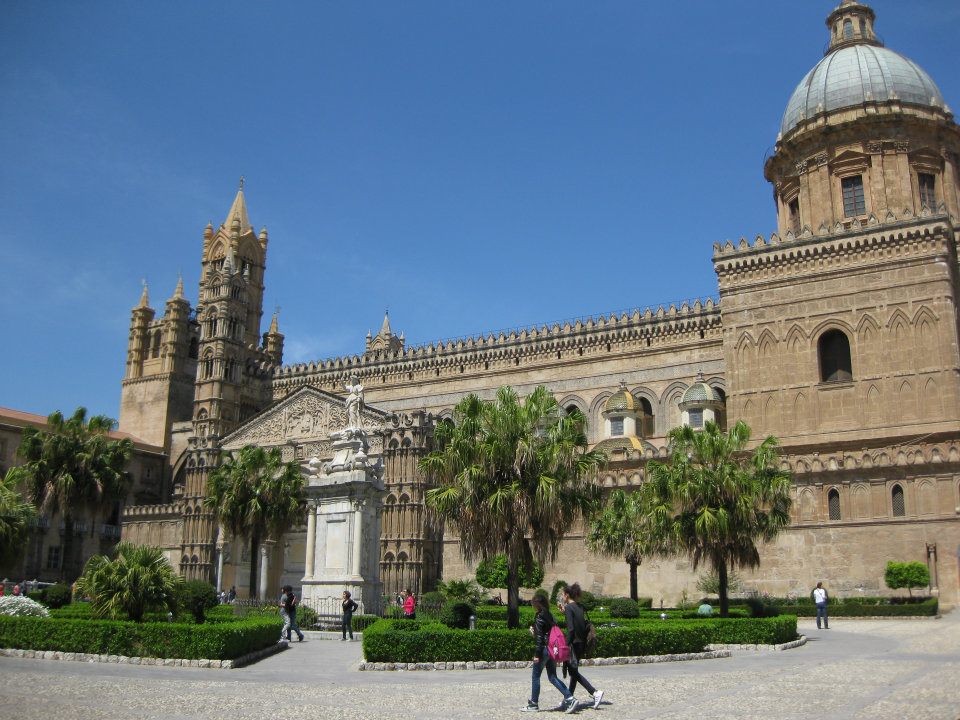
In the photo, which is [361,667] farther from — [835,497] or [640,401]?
[640,401]

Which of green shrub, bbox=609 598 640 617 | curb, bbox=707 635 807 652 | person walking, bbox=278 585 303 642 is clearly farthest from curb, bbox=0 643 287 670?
green shrub, bbox=609 598 640 617

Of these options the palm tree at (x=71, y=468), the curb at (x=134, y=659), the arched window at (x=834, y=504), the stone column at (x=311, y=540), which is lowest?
the curb at (x=134, y=659)

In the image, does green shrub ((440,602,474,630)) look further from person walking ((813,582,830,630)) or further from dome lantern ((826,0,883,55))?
dome lantern ((826,0,883,55))

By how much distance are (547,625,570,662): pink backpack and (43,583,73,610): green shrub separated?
23.7m

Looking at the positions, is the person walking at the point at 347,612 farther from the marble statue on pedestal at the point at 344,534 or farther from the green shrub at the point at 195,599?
the green shrub at the point at 195,599

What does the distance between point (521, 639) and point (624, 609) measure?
914 cm

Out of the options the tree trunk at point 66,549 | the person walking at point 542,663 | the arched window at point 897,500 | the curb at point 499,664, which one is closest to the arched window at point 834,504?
the arched window at point 897,500

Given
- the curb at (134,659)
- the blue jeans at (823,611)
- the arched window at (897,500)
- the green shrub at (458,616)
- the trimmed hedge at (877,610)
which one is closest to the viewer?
the curb at (134,659)

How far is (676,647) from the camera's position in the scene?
58.3 ft

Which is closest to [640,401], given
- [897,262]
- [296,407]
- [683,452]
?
[897,262]

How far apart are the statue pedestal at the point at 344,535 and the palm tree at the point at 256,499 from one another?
1297 cm

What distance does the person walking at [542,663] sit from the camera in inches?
442

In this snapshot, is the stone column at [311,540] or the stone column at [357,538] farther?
the stone column at [311,540]

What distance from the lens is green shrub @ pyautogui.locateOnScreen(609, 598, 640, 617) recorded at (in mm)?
24906
